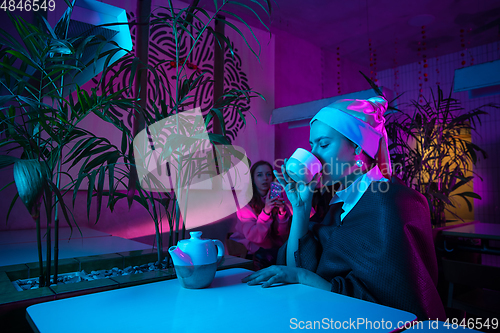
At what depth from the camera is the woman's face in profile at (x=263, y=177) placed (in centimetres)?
267

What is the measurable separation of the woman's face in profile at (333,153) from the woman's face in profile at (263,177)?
64.3 inches

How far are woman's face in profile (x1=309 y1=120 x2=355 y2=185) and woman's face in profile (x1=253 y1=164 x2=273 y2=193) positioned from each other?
1632 mm

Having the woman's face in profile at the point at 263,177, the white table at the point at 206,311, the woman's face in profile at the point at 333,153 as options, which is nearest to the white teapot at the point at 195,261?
the white table at the point at 206,311

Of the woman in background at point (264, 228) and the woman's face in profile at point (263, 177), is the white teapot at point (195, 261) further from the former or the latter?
the woman's face in profile at point (263, 177)

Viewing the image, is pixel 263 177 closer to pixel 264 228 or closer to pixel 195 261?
pixel 264 228

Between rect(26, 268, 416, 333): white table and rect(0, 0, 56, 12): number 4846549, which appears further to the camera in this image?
rect(0, 0, 56, 12): number 4846549

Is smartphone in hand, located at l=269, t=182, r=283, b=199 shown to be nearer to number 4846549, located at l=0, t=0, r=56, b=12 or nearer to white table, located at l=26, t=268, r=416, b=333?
white table, located at l=26, t=268, r=416, b=333

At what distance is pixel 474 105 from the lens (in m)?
4.38

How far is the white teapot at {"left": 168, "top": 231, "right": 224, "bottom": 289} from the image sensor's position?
2.51 feet

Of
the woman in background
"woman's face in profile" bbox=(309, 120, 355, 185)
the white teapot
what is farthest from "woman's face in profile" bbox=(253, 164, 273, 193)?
the white teapot

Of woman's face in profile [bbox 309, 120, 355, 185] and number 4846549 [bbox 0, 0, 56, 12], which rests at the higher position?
number 4846549 [bbox 0, 0, 56, 12]

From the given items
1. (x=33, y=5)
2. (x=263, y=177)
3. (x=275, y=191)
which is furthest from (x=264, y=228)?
(x=33, y=5)

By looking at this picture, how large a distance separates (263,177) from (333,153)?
1.68 meters

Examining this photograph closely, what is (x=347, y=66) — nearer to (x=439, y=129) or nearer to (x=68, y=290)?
(x=439, y=129)
